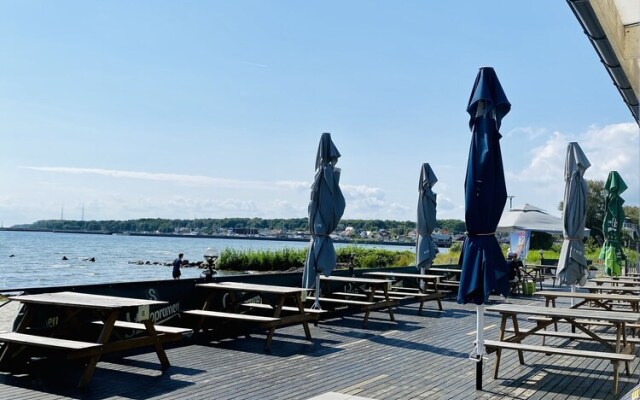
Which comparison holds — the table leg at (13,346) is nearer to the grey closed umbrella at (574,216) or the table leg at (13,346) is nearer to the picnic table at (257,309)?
the picnic table at (257,309)

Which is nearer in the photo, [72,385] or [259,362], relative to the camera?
[72,385]

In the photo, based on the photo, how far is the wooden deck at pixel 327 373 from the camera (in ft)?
18.3

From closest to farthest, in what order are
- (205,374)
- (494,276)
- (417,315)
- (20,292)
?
(494,276)
(205,374)
(20,292)
(417,315)

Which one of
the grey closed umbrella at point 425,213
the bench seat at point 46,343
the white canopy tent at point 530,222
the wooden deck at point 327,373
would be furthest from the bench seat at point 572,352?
the white canopy tent at point 530,222

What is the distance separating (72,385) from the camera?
5.65 metres

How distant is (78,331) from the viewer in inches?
279

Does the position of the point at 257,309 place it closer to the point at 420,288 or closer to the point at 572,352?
the point at 420,288

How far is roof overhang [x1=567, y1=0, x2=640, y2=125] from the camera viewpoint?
19.2ft

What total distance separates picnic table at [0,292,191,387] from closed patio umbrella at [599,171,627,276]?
34.6ft

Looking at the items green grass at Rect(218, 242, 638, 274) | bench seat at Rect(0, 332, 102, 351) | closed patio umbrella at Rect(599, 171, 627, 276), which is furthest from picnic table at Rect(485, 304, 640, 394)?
green grass at Rect(218, 242, 638, 274)

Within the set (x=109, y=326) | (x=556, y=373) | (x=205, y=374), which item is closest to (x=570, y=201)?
(x=556, y=373)

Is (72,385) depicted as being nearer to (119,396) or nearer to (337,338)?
(119,396)

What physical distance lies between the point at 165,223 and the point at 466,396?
136m

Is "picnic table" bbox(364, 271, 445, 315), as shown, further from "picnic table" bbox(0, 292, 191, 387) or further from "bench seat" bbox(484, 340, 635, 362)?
"picnic table" bbox(0, 292, 191, 387)
